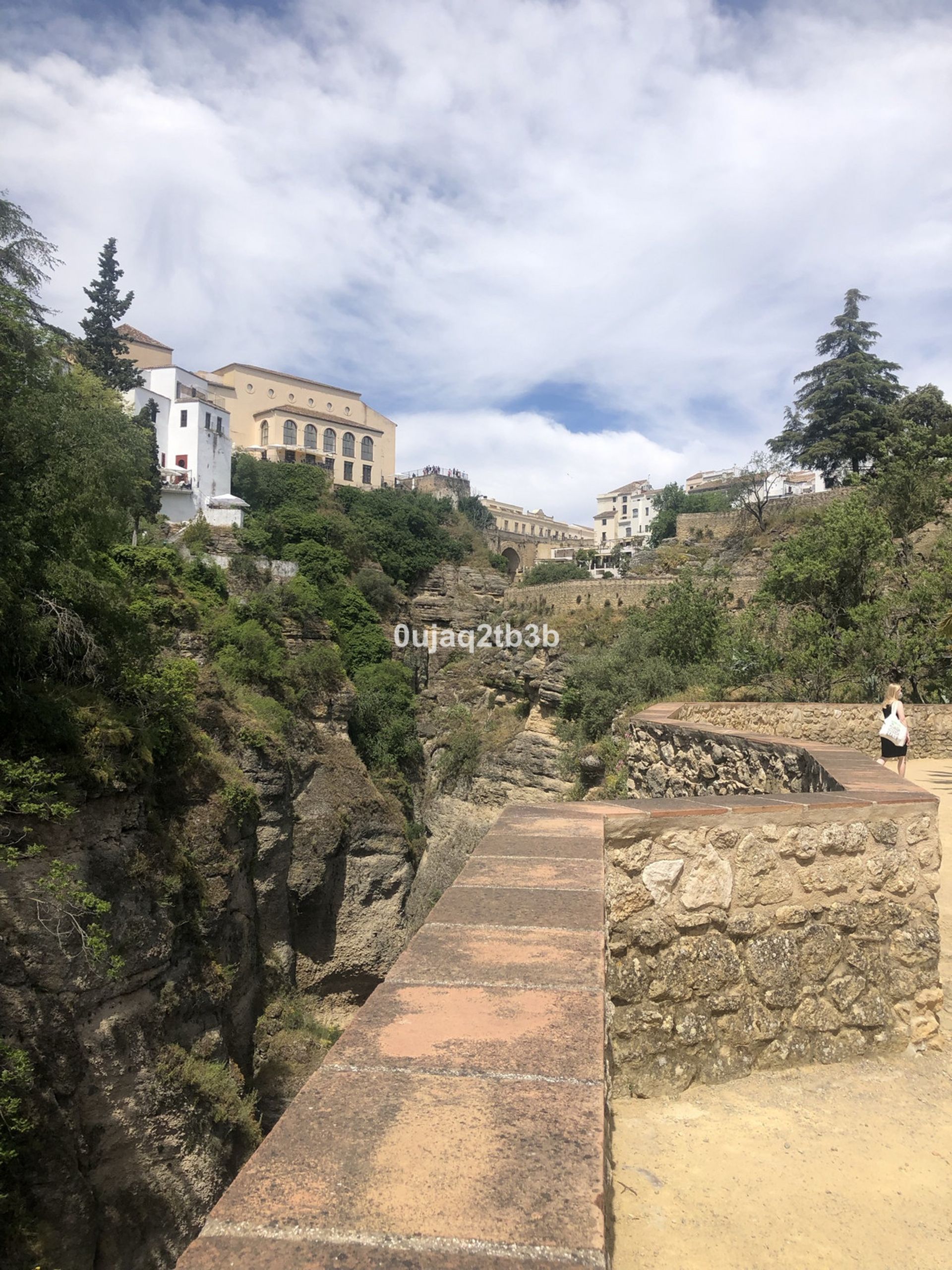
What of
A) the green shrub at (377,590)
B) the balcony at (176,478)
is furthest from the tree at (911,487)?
the balcony at (176,478)

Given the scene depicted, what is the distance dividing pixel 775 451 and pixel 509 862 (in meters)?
39.4

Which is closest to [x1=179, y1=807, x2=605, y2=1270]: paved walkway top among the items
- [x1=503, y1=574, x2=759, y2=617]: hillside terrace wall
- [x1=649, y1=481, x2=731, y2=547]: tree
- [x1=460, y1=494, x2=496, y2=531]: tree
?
[x1=503, y1=574, x2=759, y2=617]: hillside terrace wall

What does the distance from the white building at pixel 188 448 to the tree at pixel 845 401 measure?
88.8 feet

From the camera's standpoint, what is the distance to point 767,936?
3.35m

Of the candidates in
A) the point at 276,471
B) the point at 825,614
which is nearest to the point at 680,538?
the point at 276,471

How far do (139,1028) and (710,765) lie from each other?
275 inches

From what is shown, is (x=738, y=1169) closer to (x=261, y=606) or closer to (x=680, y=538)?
(x=261, y=606)

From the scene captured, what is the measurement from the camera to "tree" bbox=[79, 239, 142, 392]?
34406 millimetres

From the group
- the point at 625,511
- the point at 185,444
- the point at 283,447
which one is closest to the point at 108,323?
the point at 185,444

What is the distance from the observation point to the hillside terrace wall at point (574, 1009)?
116 cm

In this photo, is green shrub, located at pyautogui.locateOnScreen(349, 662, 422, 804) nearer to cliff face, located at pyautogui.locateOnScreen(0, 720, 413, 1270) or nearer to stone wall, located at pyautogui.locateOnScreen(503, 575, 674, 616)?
stone wall, located at pyautogui.locateOnScreen(503, 575, 674, 616)

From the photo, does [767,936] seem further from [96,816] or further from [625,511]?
[625,511]

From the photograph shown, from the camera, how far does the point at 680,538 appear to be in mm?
40219

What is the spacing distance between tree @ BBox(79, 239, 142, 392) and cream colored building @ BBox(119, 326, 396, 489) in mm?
13021
